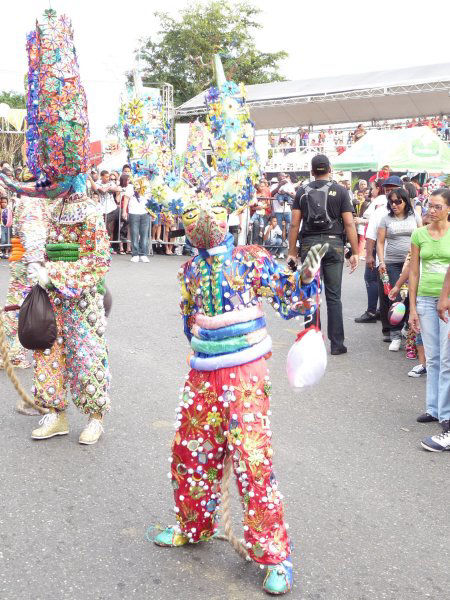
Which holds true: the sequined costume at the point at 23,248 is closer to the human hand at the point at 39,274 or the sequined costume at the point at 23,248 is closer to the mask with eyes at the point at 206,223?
the human hand at the point at 39,274

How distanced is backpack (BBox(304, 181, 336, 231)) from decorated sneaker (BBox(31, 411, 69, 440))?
3.19m

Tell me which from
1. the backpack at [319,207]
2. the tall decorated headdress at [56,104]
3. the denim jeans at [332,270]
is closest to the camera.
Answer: the tall decorated headdress at [56,104]

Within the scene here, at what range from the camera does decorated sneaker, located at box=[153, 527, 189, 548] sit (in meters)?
3.28

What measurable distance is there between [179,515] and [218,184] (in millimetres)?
1499

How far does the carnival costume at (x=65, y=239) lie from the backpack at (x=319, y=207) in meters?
2.77

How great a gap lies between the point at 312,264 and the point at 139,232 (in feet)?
39.3

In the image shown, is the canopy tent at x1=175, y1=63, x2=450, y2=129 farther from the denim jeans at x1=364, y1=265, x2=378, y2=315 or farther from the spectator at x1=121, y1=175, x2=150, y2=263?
the denim jeans at x1=364, y1=265, x2=378, y2=315

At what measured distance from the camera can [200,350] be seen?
3.08 meters

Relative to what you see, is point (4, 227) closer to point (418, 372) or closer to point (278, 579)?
point (418, 372)

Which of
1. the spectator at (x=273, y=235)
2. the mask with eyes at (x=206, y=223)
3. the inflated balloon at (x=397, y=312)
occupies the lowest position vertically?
the inflated balloon at (x=397, y=312)

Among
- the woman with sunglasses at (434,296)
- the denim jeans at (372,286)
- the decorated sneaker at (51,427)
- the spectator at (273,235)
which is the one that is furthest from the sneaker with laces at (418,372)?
the spectator at (273,235)

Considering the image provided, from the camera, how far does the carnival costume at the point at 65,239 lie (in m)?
4.03

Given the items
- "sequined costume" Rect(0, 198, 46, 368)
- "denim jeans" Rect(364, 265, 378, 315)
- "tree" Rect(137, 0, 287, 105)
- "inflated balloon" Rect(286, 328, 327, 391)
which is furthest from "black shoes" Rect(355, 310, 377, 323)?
"tree" Rect(137, 0, 287, 105)

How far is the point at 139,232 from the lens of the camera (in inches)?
576
